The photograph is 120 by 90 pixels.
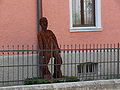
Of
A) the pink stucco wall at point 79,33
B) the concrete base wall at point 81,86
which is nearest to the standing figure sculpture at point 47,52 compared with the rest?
the concrete base wall at point 81,86

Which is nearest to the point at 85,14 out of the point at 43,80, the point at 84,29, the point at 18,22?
the point at 84,29

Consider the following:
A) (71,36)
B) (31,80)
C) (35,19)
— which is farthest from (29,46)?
(31,80)

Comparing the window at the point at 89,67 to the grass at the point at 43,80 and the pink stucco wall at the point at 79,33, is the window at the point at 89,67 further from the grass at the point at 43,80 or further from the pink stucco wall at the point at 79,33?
the grass at the point at 43,80

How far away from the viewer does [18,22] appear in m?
9.71

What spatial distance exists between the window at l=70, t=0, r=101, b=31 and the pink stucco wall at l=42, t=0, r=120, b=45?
0.19 metres

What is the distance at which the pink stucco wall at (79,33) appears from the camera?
10172 millimetres

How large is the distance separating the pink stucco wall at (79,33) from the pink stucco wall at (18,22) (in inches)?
21.5

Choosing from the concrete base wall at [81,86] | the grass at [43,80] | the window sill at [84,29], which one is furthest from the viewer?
the window sill at [84,29]

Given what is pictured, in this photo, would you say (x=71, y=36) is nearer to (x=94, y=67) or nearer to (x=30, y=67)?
(x=94, y=67)

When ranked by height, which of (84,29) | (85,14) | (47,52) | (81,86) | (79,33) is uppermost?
(85,14)

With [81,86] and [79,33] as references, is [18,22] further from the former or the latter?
[81,86]

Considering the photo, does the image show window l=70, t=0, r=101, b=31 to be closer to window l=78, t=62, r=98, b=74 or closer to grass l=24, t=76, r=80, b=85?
window l=78, t=62, r=98, b=74

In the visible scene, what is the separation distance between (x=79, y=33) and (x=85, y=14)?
3.28ft

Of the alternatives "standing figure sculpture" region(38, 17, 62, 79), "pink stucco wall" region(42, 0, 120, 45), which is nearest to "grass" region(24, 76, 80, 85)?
"standing figure sculpture" region(38, 17, 62, 79)
